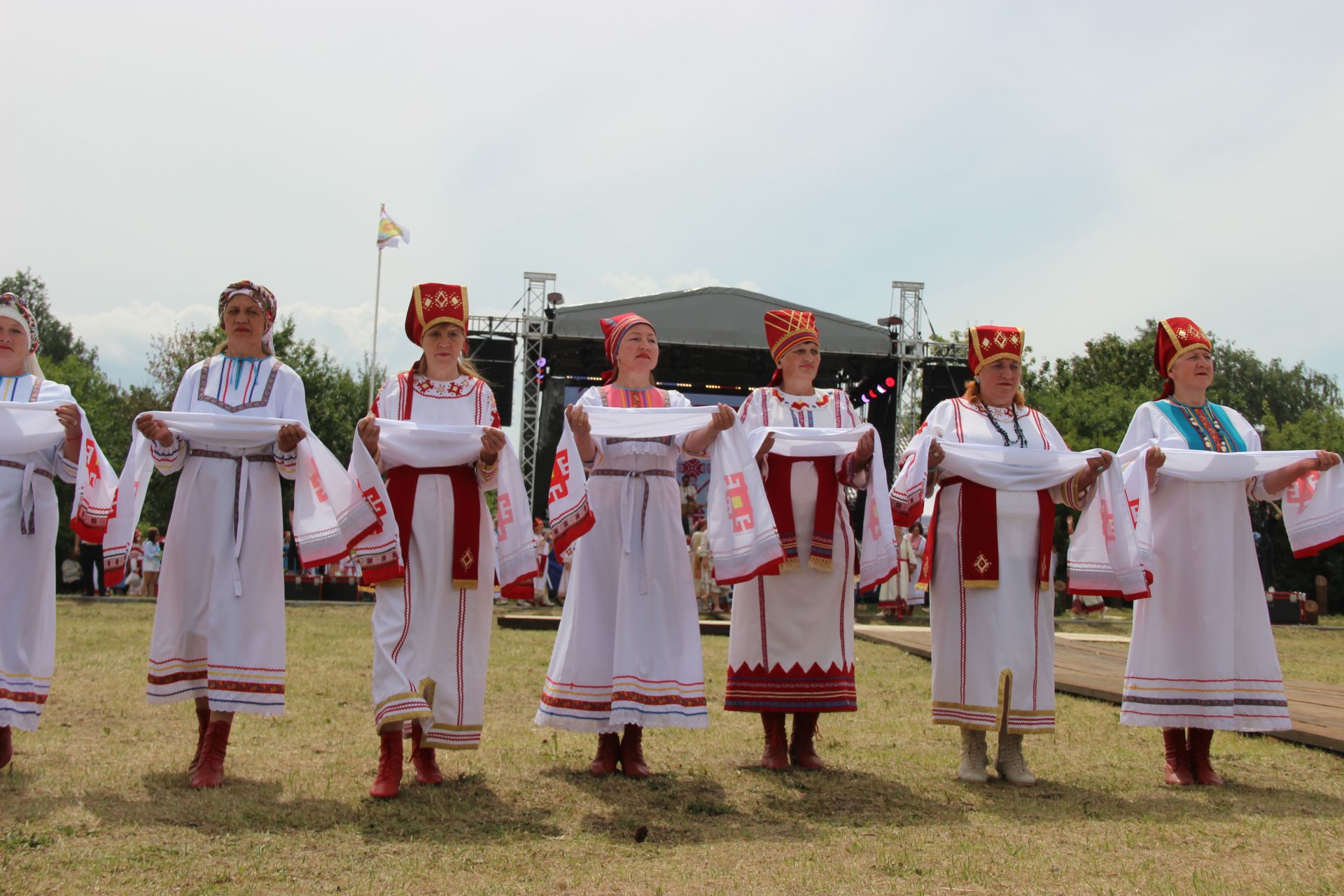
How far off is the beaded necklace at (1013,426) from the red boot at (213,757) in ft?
12.5

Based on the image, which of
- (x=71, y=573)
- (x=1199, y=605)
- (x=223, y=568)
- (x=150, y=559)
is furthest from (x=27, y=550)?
(x=71, y=573)

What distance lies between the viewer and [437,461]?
4.98m

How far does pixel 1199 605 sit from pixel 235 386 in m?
4.71

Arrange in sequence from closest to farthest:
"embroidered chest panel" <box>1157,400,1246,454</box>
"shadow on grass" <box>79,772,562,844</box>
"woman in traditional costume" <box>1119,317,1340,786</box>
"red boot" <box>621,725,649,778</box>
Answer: "shadow on grass" <box>79,772,562,844</box> < "red boot" <box>621,725,649,778</box> < "woman in traditional costume" <box>1119,317,1340,786</box> < "embroidered chest panel" <box>1157,400,1246,454</box>

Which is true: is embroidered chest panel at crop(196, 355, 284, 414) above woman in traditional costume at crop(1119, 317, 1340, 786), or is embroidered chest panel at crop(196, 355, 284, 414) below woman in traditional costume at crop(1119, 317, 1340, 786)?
above

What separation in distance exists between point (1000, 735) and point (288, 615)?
1248cm

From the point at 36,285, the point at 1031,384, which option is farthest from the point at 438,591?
the point at 36,285

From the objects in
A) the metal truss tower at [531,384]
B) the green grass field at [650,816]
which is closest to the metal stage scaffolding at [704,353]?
the metal truss tower at [531,384]

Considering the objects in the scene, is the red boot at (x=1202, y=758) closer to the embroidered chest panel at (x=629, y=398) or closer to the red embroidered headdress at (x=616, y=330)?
the embroidered chest panel at (x=629, y=398)

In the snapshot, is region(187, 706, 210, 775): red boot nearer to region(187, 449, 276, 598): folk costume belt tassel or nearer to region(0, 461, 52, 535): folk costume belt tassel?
region(187, 449, 276, 598): folk costume belt tassel

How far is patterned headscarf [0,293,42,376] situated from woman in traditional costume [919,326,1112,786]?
171 inches

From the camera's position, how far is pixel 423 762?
16.3ft

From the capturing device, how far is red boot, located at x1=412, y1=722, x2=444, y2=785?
4.91 m

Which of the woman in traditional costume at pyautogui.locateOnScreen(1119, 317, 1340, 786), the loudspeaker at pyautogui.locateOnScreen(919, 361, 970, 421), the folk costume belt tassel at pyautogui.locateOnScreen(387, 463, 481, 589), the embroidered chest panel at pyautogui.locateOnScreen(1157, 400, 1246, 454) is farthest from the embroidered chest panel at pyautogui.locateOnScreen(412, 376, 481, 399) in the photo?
the loudspeaker at pyautogui.locateOnScreen(919, 361, 970, 421)
